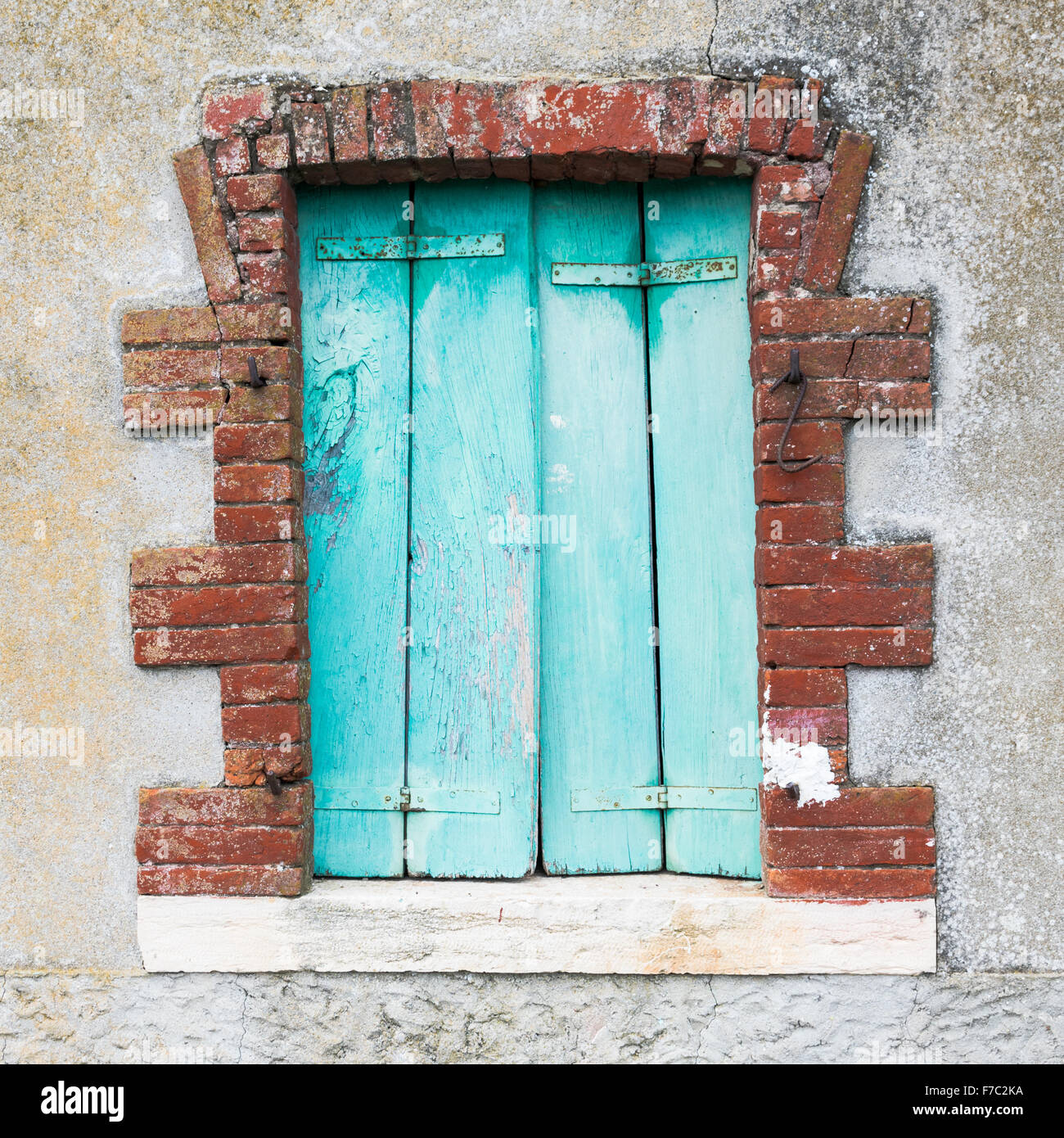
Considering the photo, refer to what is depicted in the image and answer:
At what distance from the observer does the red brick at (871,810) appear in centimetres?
228

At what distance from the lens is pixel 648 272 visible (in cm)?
250

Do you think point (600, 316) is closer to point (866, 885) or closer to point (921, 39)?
point (921, 39)

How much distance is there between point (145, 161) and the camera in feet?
7.91

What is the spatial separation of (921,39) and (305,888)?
261 cm

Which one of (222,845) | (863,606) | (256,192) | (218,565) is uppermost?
Answer: (256,192)

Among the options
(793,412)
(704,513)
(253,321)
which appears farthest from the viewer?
(704,513)

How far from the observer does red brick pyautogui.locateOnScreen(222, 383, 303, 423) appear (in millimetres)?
2361

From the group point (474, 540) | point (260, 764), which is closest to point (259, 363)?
point (474, 540)

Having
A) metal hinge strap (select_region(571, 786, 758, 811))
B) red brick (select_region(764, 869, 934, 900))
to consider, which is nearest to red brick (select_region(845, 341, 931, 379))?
metal hinge strap (select_region(571, 786, 758, 811))

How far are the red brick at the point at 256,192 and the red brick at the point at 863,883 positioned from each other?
6.92 feet

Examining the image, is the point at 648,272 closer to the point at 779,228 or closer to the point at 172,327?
the point at 779,228

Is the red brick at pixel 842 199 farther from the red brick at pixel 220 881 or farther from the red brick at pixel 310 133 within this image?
the red brick at pixel 220 881

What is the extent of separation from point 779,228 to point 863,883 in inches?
63.5

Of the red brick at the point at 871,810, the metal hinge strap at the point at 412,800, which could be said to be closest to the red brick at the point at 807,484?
the red brick at the point at 871,810
